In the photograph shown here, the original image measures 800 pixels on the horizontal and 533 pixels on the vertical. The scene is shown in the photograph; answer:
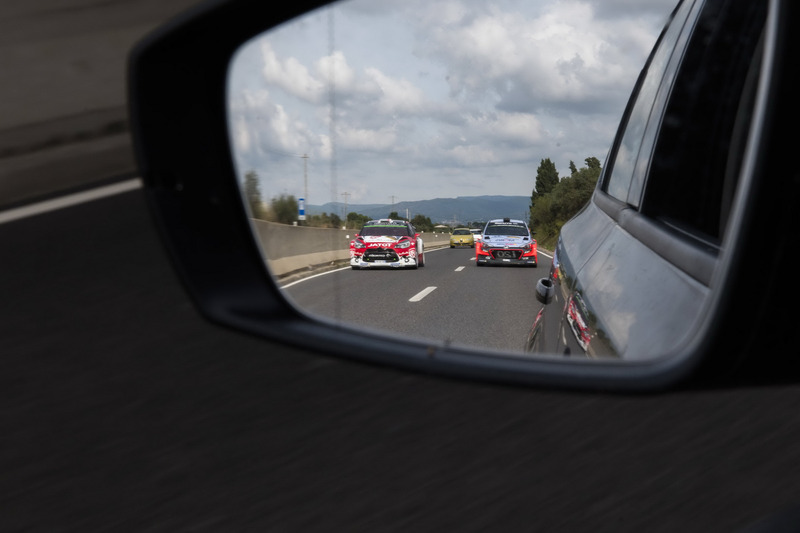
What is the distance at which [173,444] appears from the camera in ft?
12.3

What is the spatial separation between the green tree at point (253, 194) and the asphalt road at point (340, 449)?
1.13 m

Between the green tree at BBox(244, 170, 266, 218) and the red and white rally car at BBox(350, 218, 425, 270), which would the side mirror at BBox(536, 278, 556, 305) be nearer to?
the red and white rally car at BBox(350, 218, 425, 270)

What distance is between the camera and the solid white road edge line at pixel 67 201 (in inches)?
340

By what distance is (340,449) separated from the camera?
3783 mm

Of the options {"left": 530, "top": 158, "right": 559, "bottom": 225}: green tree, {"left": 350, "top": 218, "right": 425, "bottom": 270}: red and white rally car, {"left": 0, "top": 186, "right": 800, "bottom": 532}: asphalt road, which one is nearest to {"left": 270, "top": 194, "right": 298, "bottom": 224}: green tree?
{"left": 350, "top": 218, "right": 425, "bottom": 270}: red and white rally car

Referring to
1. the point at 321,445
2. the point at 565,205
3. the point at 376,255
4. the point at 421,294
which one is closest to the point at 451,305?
the point at 421,294

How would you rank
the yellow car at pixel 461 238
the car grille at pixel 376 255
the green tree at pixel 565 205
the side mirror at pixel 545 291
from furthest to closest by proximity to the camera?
the yellow car at pixel 461 238 → the car grille at pixel 376 255 → the green tree at pixel 565 205 → the side mirror at pixel 545 291

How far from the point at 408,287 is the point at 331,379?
11.2 m

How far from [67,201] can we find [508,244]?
10133 millimetres

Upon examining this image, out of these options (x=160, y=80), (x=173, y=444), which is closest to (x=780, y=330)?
(x=160, y=80)

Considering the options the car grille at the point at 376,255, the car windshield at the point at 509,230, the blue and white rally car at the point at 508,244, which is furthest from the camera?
the car windshield at the point at 509,230

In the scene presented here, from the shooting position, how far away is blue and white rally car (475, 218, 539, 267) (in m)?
17.2

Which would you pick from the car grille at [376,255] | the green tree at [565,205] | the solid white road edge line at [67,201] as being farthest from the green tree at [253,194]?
→ the solid white road edge line at [67,201]

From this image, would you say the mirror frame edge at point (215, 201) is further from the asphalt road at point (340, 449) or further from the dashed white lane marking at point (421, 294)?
the dashed white lane marking at point (421, 294)
